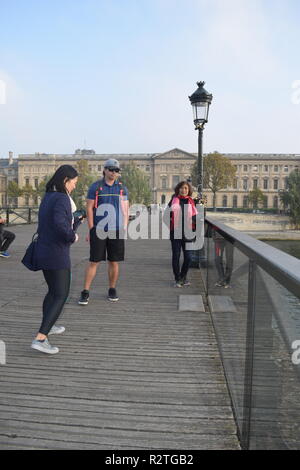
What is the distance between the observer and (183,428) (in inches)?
106

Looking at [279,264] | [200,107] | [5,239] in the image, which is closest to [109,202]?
[279,264]

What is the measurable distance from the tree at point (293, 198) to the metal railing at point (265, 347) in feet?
186

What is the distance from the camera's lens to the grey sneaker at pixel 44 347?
3.83m

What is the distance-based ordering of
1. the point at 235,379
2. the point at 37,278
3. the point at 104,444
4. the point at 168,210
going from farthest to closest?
the point at 37,278 < the point at 168,210 < the point at 235,379 < the point at 104,444

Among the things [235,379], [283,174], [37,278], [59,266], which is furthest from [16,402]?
[283,174]

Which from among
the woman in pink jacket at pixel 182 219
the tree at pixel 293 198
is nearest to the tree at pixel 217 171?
the tree at pixel 293 198

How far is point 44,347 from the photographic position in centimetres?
386

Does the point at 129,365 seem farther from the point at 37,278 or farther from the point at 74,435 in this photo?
the point at 37,278

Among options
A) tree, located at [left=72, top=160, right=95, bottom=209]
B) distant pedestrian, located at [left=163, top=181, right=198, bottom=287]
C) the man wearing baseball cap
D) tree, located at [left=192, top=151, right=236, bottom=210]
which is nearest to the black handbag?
the man wearing baseball cap

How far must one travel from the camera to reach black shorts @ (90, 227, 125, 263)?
5.52 m

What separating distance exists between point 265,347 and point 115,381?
1.72m

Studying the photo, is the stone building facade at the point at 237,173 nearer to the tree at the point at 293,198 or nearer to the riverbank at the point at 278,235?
the tree at the point at 293,198

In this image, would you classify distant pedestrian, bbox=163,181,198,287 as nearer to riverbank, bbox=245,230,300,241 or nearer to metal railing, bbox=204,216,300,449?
metal railing, bbox=204,216,300,449

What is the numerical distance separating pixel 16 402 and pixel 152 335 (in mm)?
1833
